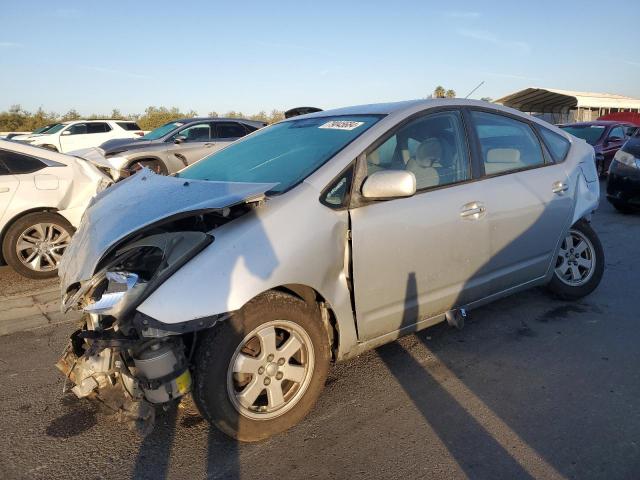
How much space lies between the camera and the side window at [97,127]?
19438mm

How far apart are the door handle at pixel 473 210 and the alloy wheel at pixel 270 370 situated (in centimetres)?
135

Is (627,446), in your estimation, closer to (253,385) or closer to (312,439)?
(312,439)

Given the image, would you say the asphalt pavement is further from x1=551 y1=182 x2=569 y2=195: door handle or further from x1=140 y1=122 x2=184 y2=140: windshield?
x1=140 y1=122 x2=184 y2=140: windshield

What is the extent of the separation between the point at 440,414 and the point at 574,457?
69 centimetres

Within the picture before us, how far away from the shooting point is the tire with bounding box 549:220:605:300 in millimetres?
4359

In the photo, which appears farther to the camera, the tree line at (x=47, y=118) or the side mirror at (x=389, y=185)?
the tree line at (x=47, y=118)

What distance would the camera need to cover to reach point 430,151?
3434mm

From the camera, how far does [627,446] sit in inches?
100

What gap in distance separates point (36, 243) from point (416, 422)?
4.76m

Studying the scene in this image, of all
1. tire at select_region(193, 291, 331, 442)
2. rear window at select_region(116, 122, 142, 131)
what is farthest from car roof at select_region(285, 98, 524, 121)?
rear window at select_region(116, 122, 142, 131)

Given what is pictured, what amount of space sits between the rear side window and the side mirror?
4.63 m

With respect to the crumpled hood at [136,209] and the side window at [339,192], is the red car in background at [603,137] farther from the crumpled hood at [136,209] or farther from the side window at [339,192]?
the crumpled hood at [136,209]

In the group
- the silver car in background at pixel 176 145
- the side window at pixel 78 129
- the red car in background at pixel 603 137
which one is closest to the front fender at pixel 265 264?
the silver car in background at pixel 176 145

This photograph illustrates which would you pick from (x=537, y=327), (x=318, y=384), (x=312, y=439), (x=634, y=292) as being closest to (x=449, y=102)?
(x=537, y=327)
